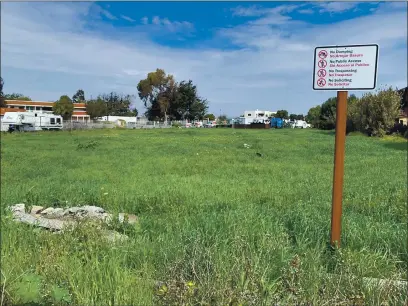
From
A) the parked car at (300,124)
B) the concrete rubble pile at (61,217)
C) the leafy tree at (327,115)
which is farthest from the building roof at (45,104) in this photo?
the concrete rubble pile at (61,217)

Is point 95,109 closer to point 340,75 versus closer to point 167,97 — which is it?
point 167,97

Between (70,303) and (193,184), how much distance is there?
18.1 ft

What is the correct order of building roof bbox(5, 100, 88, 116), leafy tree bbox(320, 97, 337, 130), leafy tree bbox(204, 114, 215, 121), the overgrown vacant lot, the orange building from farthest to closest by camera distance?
1. leafy tree bbox(204, 114, 215, 121)
2. building roof bbox(5, 100, 88, 116)
3. the orange building
4. leafy tree bbox(320, 97, 337, 130)
5. the overgrown vacant lot

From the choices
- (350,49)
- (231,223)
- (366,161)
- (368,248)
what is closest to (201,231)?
(231,223)

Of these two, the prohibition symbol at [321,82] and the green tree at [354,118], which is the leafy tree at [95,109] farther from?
the prohibition symbol at [321,82]

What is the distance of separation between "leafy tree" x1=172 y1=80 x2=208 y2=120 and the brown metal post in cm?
8145

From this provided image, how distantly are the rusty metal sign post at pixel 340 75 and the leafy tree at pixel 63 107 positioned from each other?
249 feet

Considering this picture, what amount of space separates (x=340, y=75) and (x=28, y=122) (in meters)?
47.1

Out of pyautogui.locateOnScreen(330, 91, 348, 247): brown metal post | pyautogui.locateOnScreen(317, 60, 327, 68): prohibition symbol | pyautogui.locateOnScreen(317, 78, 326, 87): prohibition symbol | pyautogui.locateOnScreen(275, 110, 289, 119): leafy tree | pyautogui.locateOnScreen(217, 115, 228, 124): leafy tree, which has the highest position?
pyautogui.locateOnScreen(275, 110, 289, 119): leafy tree

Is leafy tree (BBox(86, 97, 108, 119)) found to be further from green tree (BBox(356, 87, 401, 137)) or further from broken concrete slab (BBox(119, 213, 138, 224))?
broken concrete slab (BBox(119, 213, 138, 224))

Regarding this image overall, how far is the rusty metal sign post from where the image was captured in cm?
332

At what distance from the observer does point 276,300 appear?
105 inches

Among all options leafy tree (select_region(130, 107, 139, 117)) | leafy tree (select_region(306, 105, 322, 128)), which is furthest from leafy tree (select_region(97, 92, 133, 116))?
leafy tree (select_region(306, 105, 322, 128))

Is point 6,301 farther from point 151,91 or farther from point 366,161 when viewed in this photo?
point 151,91
